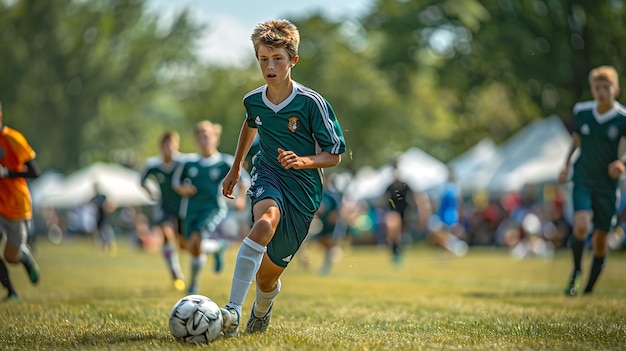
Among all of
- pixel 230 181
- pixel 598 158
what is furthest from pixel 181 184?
pixel 230 181

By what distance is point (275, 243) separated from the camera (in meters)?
6.56

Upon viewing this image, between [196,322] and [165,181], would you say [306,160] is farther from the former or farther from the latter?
[165,181]

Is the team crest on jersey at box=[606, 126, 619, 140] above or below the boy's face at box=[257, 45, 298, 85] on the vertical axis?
below

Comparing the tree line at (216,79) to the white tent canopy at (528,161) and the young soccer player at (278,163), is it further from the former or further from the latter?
the young soccer player at (278,163)

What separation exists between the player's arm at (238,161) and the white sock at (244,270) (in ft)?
2.06

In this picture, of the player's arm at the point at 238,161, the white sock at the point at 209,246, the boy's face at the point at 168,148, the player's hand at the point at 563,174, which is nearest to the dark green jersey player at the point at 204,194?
the white sock at the point at 209,246

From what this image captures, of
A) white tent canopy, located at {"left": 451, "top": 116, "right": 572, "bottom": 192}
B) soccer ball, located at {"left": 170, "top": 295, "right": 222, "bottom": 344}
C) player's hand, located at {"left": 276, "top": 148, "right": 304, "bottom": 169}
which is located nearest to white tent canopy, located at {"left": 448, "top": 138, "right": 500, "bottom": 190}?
white tent canopy, located at {"left": 451, "top": 116, "right": 572, "bottom": 192}

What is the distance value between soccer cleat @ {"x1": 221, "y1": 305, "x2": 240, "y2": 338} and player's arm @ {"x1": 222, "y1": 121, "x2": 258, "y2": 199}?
3.28 ft

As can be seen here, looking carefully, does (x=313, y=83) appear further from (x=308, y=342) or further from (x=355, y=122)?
(x=308, y=342)

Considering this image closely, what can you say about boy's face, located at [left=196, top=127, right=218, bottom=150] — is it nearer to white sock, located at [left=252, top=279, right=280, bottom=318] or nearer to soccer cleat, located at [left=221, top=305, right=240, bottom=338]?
white sock, located at [left=252, top=279, right=280, bottom=318]

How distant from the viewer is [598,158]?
10.8m

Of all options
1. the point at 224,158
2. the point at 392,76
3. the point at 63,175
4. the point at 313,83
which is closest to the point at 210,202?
the point at 224,158

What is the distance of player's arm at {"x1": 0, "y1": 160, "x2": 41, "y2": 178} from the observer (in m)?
9.85

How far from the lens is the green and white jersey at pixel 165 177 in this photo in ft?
45.0
